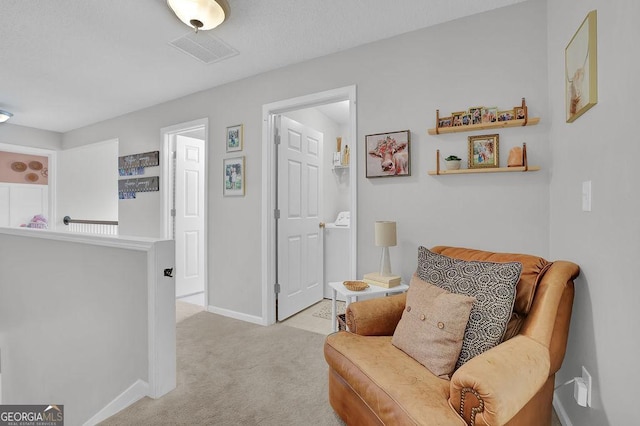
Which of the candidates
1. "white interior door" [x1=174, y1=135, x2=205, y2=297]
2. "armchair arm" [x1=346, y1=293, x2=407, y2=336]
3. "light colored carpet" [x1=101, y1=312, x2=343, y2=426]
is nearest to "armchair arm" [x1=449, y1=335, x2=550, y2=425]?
"armchair arm" [x1=346, y1=293, x2=407, y2=336]

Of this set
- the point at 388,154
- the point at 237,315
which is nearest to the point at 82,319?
the point at 237,315

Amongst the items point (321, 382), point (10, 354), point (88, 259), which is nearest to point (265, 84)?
point (88, 259)

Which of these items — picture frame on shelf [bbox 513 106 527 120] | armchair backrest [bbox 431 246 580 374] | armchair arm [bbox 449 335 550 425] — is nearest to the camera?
armchair arm [bbox 449 335 550 425]

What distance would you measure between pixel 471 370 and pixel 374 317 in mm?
694

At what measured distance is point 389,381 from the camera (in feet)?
3.87

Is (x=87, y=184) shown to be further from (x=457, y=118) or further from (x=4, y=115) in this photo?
(x=457, y=118)

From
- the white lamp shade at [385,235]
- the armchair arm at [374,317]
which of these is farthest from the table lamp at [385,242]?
the armchair arm at [374,317]

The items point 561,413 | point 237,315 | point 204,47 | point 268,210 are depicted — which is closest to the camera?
point 561,413

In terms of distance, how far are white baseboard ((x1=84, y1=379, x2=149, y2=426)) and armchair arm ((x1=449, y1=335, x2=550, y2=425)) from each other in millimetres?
1761

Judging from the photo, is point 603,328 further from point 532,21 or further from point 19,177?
point 19,177

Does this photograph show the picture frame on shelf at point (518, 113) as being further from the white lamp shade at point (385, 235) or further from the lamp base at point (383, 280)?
the lamp base at point (383, 280)

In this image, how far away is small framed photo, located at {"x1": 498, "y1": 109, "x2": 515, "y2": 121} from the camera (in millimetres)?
1951

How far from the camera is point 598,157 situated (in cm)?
122

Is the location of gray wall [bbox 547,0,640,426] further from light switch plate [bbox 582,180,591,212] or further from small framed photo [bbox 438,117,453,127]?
small framed photo [bbox 438,117,453,127]
